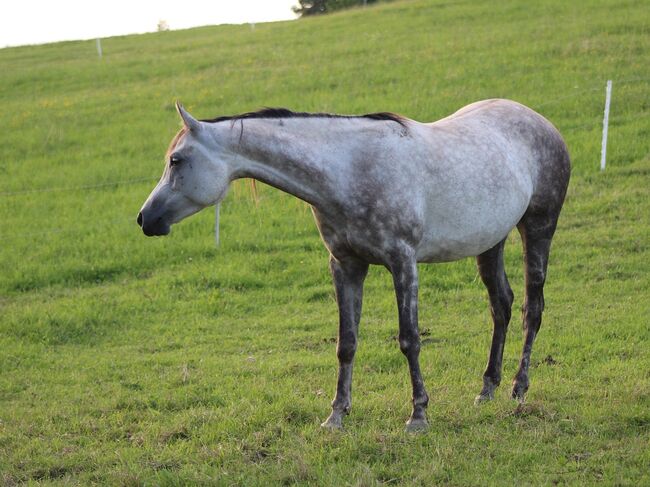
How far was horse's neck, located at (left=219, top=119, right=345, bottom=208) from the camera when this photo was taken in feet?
21.2

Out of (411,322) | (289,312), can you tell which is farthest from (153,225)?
(289,312)

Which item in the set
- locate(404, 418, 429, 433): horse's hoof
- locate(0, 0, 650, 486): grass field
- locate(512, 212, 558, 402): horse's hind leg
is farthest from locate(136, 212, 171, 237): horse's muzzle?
locate(512, 212, 558, 402): horse's hind leg

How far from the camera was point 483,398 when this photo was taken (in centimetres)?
756

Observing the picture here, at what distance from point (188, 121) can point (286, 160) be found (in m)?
0.78

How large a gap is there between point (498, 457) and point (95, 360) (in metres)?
5.38

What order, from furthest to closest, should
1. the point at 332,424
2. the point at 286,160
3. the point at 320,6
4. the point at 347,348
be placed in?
Answer: the point at 320,6, the point at 347,348, the point at 332,424, the point at 286,160

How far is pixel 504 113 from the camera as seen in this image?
25.6 ft

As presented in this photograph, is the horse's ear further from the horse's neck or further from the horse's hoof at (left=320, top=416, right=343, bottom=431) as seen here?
the horse's hoof at (left=320, top=416, right=343, bottom=431)

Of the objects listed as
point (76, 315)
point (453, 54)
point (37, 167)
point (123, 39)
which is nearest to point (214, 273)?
point (76, 315)

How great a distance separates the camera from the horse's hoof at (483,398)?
7.45 metres

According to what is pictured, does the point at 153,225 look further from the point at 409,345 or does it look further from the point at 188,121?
the point at 409,345

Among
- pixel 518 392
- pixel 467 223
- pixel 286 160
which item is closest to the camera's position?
pixel 286 160

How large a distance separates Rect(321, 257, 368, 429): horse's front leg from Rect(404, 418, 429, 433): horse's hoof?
0.57 meters

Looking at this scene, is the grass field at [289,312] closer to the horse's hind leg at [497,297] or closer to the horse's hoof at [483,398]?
the horse's hoof at [483,398]
